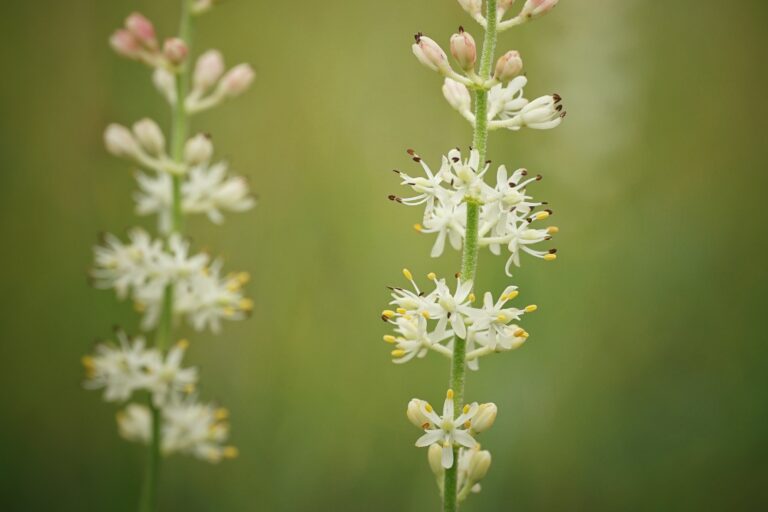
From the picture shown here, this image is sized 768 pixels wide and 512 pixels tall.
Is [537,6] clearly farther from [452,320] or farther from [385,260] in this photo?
[385,260]

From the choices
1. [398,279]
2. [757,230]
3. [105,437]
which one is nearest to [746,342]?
[757,230]

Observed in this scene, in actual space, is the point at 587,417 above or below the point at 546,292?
below

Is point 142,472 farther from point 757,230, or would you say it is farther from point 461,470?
point 757,230

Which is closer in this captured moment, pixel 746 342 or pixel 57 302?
pixel 746 342

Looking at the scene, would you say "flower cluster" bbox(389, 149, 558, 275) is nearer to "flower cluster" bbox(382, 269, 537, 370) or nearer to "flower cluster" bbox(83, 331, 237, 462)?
"flower cluster" bbox(382, 269, 537, 370)

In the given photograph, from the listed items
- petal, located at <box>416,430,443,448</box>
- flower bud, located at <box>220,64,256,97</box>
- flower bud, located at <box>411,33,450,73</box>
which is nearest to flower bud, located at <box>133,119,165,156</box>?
flower bud, located at <box>220,64,256,97</box>

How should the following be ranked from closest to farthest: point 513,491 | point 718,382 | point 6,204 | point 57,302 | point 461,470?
point 461,470 < point 513,491 < point 718,382 < point 57,302 < point 6,204

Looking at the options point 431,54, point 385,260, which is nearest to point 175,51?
point 431,54
